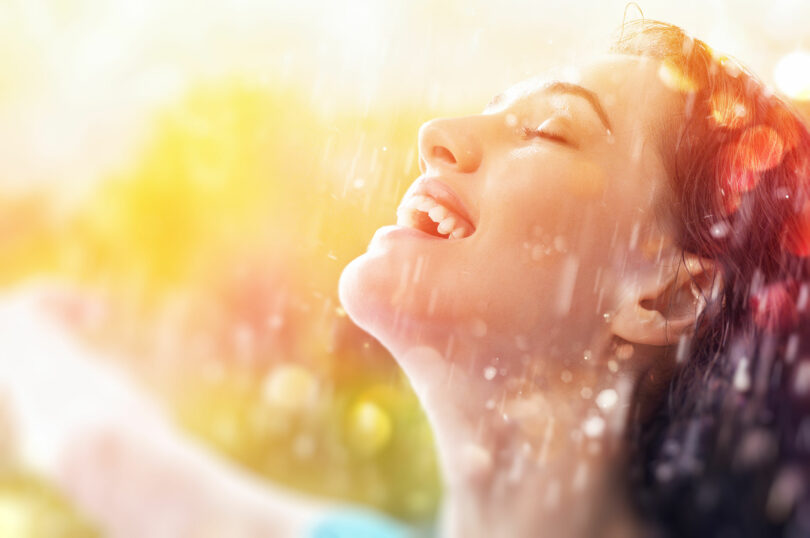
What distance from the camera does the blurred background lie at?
1.20 m

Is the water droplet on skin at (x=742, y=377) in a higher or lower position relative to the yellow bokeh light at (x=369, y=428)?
lower

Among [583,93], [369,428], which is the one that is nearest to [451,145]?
[583,93]

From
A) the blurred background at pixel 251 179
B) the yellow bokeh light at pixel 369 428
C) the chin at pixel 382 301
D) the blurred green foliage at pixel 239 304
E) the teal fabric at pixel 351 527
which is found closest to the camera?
the chin at pixel 382 301

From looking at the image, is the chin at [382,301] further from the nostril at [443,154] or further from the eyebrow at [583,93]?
the eyebrow at [583,93]

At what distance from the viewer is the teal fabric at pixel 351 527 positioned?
2.98 feet

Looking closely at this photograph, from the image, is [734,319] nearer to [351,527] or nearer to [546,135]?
[546,135]

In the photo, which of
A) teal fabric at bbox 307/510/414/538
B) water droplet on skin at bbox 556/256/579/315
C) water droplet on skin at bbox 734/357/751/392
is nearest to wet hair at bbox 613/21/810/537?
water droplet on skin at bbox 734/357/751/392

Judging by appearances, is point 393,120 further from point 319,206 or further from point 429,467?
point 429,467

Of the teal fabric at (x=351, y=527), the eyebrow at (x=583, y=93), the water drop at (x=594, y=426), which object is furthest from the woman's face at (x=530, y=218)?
the teal fabric at (x=351, y=527)

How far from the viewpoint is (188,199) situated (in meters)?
2.30

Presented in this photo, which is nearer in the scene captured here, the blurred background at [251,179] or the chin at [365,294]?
the chin at [365,294]

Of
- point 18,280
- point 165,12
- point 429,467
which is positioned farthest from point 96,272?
point 429,467

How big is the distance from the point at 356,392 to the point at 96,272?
105cm

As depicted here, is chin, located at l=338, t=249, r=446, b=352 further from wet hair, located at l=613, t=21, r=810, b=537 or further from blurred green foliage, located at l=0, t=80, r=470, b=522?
blurred green foliage, located at l=0, t=80, r=470, b=522
